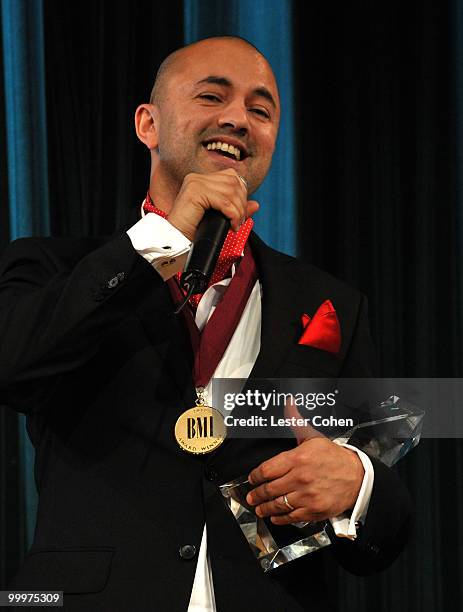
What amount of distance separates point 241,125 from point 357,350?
464mm

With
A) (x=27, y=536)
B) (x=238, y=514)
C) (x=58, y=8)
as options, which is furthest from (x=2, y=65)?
(x=238, y=514)

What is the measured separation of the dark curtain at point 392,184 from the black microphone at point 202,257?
1086 millimetres

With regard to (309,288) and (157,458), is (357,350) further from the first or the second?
(157,458)

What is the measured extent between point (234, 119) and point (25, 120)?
78cm

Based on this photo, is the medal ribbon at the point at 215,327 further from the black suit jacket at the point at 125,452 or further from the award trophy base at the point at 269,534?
the award trophy base at the point at 269,534

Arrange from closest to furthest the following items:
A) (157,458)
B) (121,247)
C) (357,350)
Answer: (121,247)
(157,458)
(357,350)

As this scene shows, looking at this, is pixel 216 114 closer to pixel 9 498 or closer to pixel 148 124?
pixel 148 124

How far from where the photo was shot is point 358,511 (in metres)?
1.44

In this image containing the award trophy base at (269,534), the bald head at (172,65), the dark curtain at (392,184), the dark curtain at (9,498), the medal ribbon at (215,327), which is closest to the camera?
the award trophy base at (269,534)

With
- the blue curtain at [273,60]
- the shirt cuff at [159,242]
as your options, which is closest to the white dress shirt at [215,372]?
the shirt cuff at [159,242]

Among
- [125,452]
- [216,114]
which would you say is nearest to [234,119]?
[216,114]

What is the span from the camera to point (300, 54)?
8.05 ft

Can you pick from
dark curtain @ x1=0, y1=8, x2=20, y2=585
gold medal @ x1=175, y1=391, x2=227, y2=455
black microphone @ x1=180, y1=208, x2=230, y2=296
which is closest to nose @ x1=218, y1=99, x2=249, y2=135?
black microphone @ x1=180, y1=208, x2=230, y2=296

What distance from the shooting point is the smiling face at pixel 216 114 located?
68.9 inches
